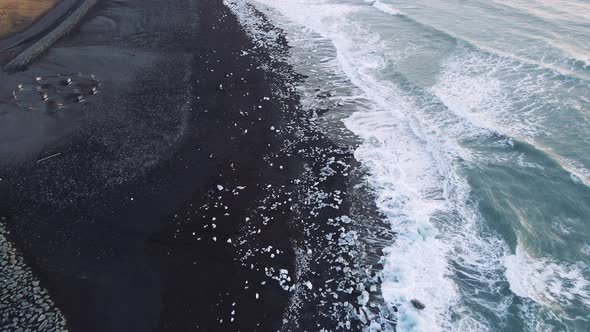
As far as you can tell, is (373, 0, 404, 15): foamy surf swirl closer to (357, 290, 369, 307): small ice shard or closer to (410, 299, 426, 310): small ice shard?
(410, 299, 426, 310): small ice shard

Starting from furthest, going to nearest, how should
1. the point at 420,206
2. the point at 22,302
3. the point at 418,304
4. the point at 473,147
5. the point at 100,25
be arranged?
1. the point at 100,25
2. the point at 473,147
3. the point at 420,206
4. the point at 418,304
5. the point at 22,302

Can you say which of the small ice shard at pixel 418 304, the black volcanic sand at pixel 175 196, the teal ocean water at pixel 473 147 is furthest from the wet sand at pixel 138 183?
the teal ocean water at pixel 473 147

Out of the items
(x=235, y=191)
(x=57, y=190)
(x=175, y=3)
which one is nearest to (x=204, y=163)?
(x=235, y=191)

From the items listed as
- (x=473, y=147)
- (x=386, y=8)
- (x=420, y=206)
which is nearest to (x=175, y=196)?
(x=420, y=206)

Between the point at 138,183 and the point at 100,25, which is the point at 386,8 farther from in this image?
the point at 138,183

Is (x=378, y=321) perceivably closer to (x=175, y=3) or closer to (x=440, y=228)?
(x=440, y=228)

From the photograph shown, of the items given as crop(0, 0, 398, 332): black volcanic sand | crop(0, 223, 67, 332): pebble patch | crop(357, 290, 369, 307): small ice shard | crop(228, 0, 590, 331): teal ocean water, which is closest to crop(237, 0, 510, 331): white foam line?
crop(228, 0, 590, 331): teal ocean water
